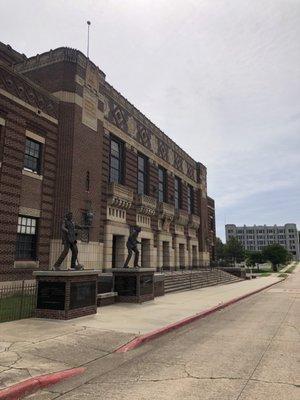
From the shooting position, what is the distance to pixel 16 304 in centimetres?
1538

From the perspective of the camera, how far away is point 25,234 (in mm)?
20062

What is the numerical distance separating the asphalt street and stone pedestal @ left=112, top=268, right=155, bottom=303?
22.9 ft

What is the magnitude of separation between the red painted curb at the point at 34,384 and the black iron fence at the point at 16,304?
5917mm

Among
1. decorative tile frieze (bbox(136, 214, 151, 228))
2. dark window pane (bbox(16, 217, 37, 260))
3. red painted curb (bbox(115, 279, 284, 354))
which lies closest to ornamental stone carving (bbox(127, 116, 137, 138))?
decorative tile frieze (bbox(136, 214, 151, 228))

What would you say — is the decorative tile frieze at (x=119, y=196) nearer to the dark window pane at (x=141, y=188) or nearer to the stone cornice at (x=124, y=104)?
the dark window pane at (x=141, y=188)

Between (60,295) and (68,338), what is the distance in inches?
134

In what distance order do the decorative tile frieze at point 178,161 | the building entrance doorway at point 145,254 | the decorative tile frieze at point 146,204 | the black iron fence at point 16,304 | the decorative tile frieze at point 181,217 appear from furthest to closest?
the decorative tile frieze at point 178,161, the decorative tile frieze at point 181,217, the building entrance doorway at point 145,254, the decorative tile frieze at point 146,204, the black iron fence at point 16,304

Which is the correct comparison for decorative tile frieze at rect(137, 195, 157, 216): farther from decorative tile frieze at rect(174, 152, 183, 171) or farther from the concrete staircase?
decorative tile frieze at rect(174, 152, 183, 171)

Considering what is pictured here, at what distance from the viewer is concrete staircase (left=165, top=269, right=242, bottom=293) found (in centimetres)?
2724

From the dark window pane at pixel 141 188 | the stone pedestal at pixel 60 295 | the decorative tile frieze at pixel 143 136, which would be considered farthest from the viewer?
the dark window pane at pixel 141 188

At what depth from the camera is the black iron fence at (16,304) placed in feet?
43.2

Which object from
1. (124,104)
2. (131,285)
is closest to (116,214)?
(124,104)

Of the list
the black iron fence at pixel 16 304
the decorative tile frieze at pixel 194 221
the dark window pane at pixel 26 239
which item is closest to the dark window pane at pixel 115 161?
the dark window pane at pixel 26 239

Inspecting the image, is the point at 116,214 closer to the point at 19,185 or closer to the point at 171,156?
the point at 19,185
